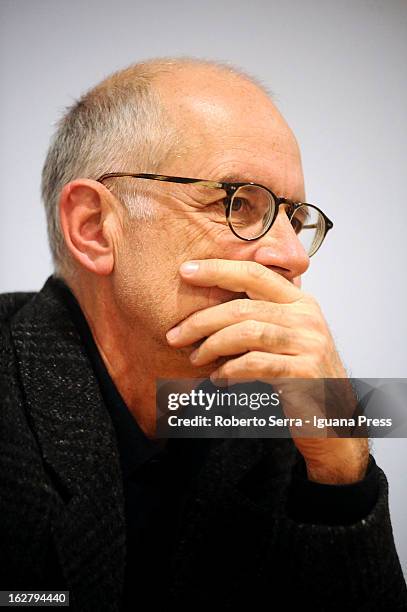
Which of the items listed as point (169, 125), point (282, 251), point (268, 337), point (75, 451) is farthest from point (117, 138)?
point (75, 451)

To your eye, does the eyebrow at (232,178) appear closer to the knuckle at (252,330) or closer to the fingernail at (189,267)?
the fingernail at (189,267)

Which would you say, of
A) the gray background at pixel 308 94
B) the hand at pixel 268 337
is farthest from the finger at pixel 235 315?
the gray background at pixel 308 94

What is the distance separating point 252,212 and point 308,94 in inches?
20.1

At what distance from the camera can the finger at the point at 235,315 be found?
865 millimetres

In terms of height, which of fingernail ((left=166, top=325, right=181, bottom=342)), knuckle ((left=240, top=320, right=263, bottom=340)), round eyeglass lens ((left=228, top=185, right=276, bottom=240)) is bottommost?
fingernail ((left=166, top=325, right=181, bottom=342))

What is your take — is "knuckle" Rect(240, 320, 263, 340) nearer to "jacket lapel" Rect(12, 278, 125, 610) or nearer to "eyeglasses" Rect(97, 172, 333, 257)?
"eyeglasses" Rect(97, 172, 333, 257)

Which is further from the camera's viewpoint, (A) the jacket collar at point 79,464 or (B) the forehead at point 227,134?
(B) the forehead at point 227,134

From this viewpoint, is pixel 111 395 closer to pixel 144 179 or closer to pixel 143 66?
pixel 144 179

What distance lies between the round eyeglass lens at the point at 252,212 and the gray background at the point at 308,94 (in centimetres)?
33

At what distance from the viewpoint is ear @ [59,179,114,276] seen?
991 mm

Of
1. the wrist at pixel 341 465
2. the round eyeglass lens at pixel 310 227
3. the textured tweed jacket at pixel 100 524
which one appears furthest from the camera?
the round eyeglass lens at pixel 310 227

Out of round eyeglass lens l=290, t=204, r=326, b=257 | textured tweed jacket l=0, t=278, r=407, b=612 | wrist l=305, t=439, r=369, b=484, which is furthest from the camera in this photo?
round eyeglass lens l=290, t=204, r=326, b=257

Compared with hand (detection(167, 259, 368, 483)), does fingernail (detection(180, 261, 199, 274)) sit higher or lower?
higher

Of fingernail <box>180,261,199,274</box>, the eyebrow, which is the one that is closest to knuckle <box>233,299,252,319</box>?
fingernail <box>180,261,199,274</box>
